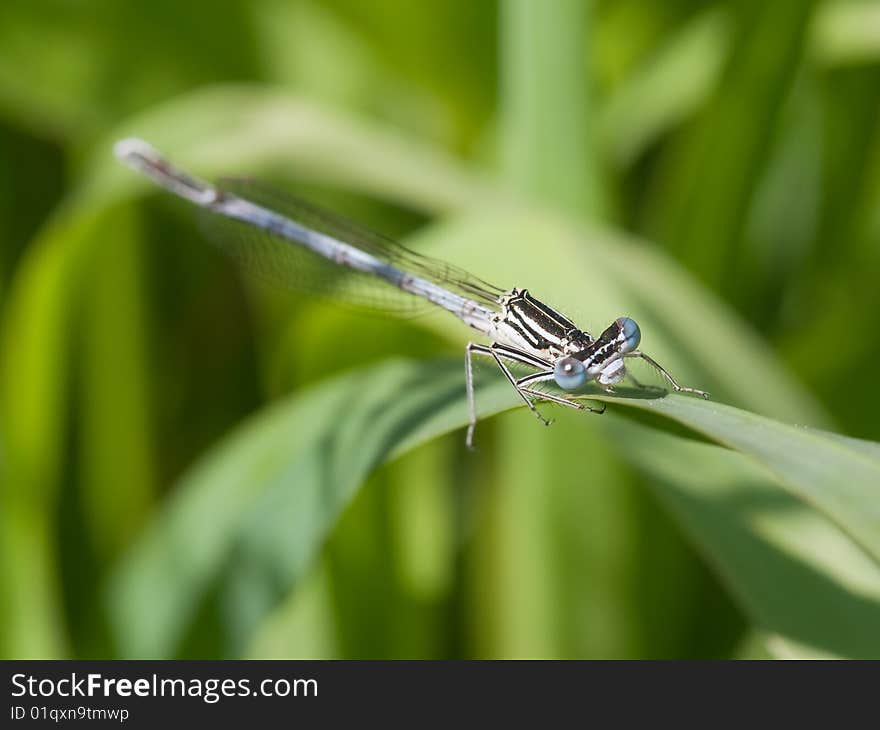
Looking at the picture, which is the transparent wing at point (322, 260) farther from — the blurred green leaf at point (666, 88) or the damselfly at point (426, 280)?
the blurred green leaf at point (666, 88)

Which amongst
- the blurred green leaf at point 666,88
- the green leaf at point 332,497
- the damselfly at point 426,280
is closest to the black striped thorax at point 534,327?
the damselfly at point 426,280

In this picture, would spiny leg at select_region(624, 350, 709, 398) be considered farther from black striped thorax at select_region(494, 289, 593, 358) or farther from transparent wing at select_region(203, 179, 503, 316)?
transparent wing at select_region(203, 179, 503, 316)

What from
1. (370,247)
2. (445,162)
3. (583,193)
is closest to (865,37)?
(583,193)

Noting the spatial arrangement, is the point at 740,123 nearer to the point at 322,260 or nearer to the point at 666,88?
the point at 666,88

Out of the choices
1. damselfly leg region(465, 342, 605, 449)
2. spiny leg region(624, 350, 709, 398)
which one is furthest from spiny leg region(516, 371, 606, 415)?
spiny leg region(624, 350, 709, 398)

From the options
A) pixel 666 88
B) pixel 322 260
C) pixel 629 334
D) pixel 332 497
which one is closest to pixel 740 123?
pixel 666 88

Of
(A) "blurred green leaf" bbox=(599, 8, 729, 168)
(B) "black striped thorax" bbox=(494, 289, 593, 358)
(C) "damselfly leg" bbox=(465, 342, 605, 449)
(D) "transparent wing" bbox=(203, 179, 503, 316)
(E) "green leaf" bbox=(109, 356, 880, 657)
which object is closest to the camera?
(E) "green leaf" bbox=(109, 356, 880, 657)

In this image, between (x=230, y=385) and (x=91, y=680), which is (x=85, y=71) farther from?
(x=91, y=680)
